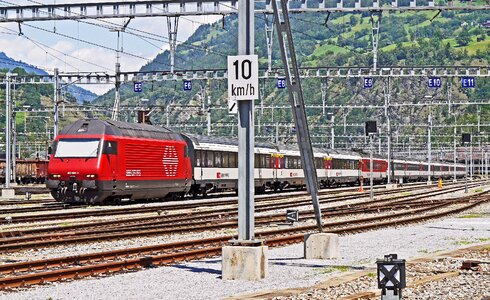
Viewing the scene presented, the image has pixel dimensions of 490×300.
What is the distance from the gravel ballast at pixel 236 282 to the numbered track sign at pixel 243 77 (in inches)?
124

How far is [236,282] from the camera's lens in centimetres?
1423

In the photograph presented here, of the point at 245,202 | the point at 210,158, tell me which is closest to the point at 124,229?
the point at 245,202

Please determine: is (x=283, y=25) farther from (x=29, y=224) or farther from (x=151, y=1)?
(x=151, y=1)

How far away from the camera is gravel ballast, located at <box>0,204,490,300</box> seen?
13047 mm

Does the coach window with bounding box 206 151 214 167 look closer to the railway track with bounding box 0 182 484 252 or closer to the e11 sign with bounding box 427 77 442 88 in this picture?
the railway track with bounding box 0 182 484 252

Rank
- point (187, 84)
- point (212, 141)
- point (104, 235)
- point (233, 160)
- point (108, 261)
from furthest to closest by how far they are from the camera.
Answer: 1. point (187, 84)
2. point (233, 160)
3. point (212, 141)
4. point (104, 235)
5. point (108, 261)

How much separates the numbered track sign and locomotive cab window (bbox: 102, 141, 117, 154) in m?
19.3

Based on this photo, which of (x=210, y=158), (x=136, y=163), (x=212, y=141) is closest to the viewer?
(x=136, y=163)

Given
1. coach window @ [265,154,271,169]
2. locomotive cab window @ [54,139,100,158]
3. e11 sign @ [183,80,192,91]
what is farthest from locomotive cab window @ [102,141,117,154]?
e11 sign @ [183,80,192,91]

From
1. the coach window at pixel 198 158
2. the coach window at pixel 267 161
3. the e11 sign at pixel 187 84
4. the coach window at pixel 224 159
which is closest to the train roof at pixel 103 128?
the coach window at pixel 198 158

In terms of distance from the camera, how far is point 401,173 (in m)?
91.2

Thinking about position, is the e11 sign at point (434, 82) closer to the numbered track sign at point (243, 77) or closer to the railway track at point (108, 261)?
the railway track at point (108, 261)

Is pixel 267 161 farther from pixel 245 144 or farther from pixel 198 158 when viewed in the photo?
pixel 245 144

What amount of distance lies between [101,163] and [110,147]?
1016mm
